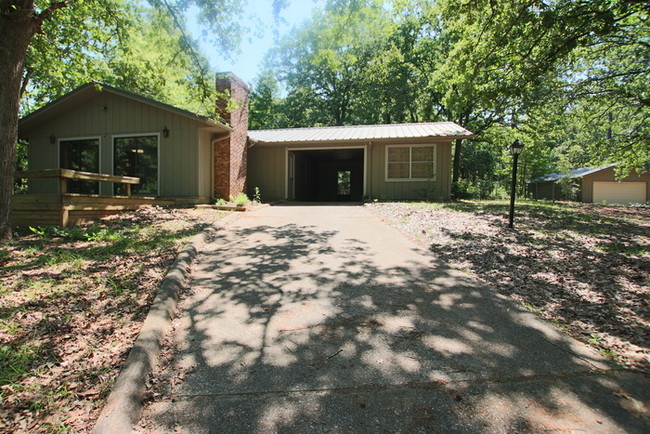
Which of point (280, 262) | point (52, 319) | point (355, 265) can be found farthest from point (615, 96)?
point (52, 319)

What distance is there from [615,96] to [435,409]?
→ 13.6m

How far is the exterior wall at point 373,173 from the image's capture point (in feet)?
43.4

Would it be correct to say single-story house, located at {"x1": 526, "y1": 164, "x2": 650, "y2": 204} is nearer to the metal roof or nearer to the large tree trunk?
the metal roof

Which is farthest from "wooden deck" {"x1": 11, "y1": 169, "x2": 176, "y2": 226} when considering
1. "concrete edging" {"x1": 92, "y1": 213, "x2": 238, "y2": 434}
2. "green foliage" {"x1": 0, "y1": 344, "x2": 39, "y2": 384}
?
"green foliage" {"x1": 0, "y1": 344, "x2": 39, "y2": 384}

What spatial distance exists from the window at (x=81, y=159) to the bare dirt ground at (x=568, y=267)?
34.2ft

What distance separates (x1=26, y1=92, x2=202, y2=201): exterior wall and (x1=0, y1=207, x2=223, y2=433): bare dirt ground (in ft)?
16.9

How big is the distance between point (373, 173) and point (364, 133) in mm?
1778

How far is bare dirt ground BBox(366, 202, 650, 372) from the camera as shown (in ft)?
Answer: 9.24

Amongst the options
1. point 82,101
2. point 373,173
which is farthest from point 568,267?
point 82,101

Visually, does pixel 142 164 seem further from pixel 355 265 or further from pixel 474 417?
pixel 474 417

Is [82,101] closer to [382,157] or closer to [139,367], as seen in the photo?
[382,157]

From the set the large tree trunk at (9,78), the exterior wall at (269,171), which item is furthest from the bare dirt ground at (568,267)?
the exterior wall at (269,171)

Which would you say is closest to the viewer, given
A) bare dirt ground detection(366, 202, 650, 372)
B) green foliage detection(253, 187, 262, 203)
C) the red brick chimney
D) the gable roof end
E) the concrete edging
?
the concrete edging

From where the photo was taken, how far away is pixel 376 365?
2.28 m
